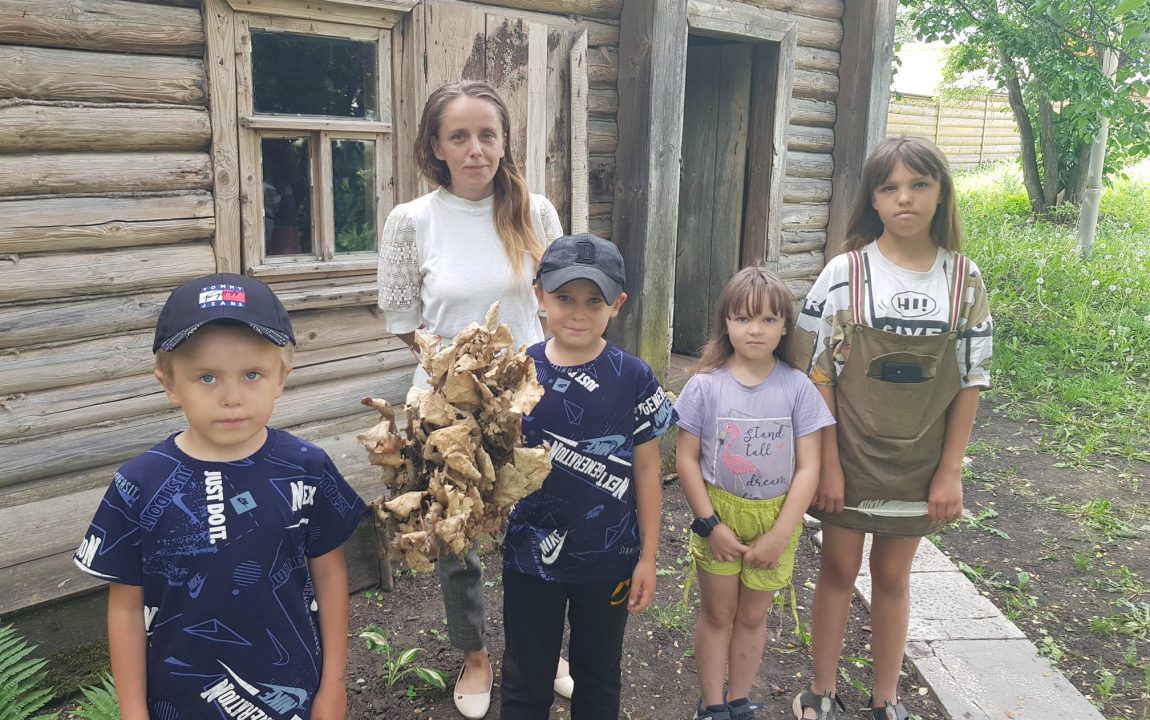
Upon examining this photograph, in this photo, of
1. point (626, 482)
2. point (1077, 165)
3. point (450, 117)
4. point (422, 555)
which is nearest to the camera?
point (422, 555)

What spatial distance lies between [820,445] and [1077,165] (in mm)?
13333

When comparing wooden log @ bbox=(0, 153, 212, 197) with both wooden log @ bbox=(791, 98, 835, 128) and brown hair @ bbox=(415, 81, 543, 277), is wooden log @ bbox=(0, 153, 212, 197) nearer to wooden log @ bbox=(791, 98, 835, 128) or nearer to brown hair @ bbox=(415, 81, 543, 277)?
brown hair @ bbox=(415, 81, 543, 277)

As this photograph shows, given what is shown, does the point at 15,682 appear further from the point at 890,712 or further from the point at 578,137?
the point at 578,137

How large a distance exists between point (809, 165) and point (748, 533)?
15.2ft

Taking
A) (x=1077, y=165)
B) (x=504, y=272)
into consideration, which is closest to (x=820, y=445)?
(x=504, y=272)

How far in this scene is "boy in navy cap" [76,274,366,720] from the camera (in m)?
1.66

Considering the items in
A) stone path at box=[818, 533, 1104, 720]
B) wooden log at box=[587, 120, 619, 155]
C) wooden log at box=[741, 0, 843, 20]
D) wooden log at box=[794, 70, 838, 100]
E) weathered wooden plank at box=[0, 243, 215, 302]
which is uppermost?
wooden log at box=[741, 0, 843, 20]

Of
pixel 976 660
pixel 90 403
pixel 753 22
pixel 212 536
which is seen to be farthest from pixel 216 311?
pixel 753 22

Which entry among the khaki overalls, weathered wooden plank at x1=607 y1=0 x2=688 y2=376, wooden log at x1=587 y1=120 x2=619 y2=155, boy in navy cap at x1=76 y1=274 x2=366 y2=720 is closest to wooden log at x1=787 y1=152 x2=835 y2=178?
weathered wooden plank at x1=607 y1=0 x2=688 y2=376

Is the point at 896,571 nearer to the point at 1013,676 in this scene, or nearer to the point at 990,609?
the point at 1013,676

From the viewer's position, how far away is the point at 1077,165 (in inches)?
530

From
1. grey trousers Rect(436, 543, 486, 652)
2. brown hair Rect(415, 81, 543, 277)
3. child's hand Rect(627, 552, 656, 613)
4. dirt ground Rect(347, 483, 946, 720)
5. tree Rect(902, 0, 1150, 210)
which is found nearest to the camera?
child's hand Rect(627, 552, 656, 613)

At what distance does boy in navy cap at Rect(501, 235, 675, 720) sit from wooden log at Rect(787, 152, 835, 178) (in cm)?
459

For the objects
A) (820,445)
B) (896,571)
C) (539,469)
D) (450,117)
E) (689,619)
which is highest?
(450,117)
